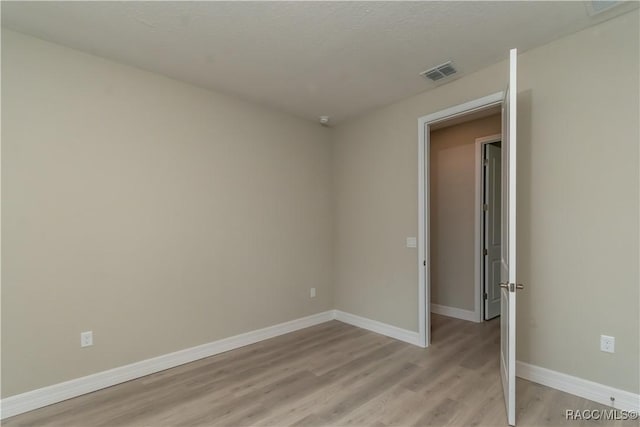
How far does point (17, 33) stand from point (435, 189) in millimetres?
4554

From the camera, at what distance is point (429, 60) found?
2.62 m

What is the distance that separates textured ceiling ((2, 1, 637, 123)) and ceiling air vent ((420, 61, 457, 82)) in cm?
6

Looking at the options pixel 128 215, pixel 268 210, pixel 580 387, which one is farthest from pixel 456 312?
pixel 128 215

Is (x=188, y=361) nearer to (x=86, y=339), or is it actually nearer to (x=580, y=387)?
(x=86, y=339)

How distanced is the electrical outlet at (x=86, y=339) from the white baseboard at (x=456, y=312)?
13.3ft

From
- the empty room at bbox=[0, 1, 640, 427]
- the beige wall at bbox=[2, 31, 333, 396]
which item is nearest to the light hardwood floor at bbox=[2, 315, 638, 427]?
the empty room at bbox=[0, 1, 640, 427]

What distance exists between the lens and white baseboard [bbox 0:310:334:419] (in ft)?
7.08

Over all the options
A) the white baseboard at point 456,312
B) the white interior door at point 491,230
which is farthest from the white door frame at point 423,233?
the white interior door at point 491,230

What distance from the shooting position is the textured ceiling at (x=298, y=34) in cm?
197

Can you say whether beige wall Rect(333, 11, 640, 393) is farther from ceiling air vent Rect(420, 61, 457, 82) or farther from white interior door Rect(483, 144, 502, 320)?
white interior door Rect(483, 144, 502, 320)

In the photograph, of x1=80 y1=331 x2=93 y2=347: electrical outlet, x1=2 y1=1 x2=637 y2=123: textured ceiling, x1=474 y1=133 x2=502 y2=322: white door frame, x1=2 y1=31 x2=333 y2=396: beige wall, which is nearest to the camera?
x1=2 y1=1 x2=637 y2=123: textured ceiling

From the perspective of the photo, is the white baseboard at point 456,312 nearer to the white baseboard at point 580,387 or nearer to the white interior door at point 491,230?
the white interior door at point 491,230

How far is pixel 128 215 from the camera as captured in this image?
2.63 metres

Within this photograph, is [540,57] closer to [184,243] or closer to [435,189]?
[435,189]
